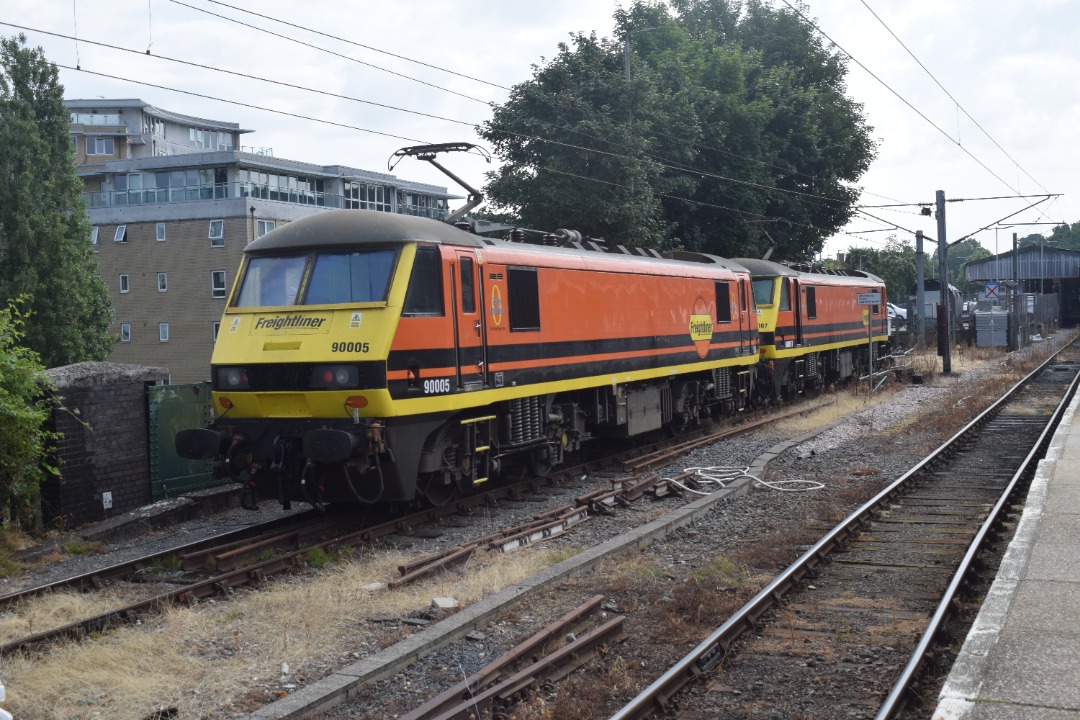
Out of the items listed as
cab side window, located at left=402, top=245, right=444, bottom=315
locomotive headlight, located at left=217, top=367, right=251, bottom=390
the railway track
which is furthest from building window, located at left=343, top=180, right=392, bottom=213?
cab side window, located at left=402, top=245, right=444, bottom=315

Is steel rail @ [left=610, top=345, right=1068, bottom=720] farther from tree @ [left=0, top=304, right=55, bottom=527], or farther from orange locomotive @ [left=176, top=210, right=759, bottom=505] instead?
tree @ [left=0, top=304, right=55, bottom=527]

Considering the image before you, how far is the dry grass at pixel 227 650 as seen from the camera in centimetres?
630

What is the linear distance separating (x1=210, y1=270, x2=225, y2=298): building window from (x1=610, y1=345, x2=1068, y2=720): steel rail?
3698cm

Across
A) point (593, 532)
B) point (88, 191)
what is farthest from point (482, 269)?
point (88, 191)

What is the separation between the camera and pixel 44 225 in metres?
34.7

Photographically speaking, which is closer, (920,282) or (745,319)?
(745,319)

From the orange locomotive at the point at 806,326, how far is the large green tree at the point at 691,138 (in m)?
2.84

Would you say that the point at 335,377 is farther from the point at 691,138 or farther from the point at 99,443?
the point at 691,138

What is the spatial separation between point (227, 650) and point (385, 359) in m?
3.68

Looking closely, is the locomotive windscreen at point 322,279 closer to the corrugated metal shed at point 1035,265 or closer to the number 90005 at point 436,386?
the number 90005 at point 436,386

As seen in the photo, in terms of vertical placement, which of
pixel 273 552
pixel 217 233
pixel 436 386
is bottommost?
pixel 273 552

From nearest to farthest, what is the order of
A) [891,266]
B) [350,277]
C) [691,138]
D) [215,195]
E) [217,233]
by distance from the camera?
[350,277] < [691,138] < [217,233] < [215,195] < [891,266]

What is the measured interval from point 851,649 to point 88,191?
166 feet

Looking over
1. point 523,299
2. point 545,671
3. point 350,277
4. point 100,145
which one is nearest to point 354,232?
point 350,277
